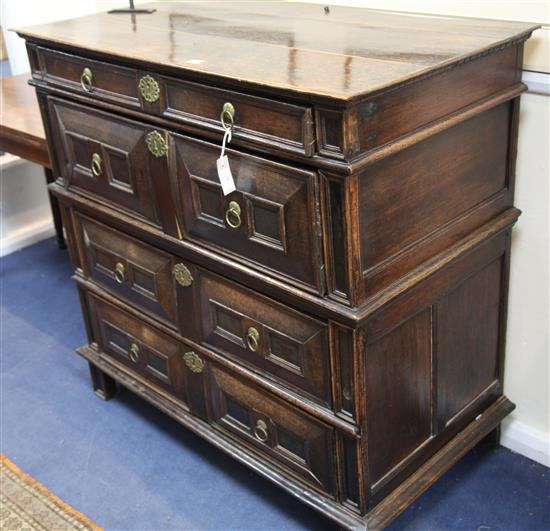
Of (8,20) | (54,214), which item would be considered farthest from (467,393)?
(8,20)

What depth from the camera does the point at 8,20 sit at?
2.97m

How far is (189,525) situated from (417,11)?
4.17 ft

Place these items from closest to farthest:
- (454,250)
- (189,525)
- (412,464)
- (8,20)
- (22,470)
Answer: (454,250) < (412,464) < (189,525) < (22,470) < (8,20)

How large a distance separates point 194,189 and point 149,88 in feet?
0.71

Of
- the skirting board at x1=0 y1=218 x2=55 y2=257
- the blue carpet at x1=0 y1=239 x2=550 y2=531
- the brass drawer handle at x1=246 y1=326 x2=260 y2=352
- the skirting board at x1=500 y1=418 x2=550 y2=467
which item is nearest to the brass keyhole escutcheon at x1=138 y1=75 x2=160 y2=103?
the brass drawer handle at x1=246 y1=326 x2=260 y2=352

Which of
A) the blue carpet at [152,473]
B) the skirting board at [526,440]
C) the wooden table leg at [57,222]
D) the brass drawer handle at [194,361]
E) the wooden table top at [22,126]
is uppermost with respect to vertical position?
the wooden table top at [22,126]

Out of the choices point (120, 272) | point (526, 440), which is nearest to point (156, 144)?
point (120, 272)

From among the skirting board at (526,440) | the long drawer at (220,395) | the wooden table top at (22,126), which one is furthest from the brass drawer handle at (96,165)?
the skirting board at (526,440)

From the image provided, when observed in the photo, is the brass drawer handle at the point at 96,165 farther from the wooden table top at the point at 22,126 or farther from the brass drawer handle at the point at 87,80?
the wooden table top at the point at 22,126

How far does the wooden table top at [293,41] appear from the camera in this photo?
136 cm

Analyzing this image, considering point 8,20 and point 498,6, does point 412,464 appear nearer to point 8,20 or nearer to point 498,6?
point 498,6

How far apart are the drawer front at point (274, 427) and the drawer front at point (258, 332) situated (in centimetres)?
7

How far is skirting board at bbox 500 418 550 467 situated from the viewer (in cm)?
198

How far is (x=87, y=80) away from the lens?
1.79 meters
